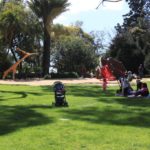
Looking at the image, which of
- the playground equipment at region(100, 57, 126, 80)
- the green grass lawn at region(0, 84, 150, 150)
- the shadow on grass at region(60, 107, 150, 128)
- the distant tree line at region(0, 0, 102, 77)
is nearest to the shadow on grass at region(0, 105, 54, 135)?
the green grass lawn at region(0, 84, 150, 150)

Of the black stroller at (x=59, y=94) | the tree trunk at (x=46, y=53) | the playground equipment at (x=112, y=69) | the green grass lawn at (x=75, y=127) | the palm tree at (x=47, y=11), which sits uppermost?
the palm tree at (x=47, y=11)

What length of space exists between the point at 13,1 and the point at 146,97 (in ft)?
123

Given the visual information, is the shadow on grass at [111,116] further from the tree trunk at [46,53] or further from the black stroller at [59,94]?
the tree trunk at [46,53]

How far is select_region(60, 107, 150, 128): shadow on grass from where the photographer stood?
Result: 1323 cm

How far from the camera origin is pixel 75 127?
12.3 metres

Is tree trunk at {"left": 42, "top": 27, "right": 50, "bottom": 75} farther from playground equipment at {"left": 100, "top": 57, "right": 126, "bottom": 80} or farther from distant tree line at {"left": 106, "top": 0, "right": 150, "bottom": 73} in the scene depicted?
playground equipment at {"left": 100, "top": 57, "right": 126, "bottom": 80}

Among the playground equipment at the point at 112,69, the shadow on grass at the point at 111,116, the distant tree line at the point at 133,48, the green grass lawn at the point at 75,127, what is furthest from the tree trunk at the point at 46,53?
the shadow on grass at the point at 111,116

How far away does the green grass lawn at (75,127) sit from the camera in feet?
33.2

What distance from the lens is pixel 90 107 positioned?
56.7 feet

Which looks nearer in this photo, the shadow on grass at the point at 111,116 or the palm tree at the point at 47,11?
the shadow on grass at the point at 111,116

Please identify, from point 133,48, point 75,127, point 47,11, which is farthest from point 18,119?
point 133,48

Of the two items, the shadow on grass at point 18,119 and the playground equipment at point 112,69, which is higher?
the playground equipment at point 112,69

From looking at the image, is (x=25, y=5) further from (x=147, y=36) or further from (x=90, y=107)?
(x=90, y=107)

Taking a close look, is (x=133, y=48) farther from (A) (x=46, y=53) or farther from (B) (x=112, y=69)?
(B) (x=112, y=69)
